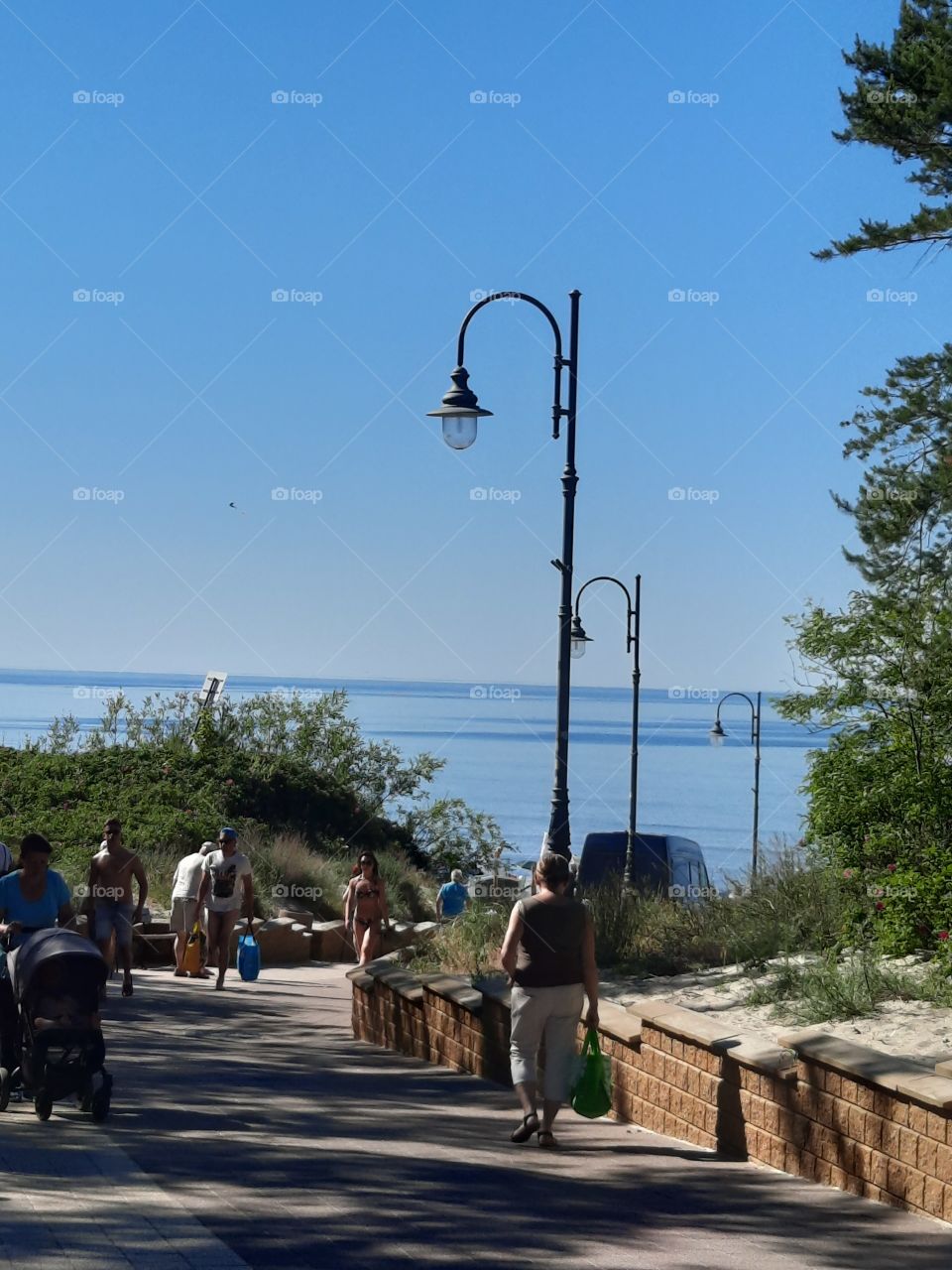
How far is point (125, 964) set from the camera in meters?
16.5

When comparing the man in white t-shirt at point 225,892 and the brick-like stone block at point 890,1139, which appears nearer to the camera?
the brick-like stone block at point 890,1139

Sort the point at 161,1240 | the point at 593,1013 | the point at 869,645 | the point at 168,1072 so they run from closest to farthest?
the point at 161,1240, the point at 593,1013, the point at 168,1072, the point at 869,645

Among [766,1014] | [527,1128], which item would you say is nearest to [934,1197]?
[527,1128]

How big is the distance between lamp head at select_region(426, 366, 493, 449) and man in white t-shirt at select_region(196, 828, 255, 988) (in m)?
5.36

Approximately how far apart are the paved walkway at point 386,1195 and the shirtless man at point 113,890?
214 inches

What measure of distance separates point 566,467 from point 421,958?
16.7ft

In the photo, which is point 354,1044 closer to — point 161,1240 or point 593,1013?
point 593,1013

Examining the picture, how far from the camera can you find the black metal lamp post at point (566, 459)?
48.5 ft

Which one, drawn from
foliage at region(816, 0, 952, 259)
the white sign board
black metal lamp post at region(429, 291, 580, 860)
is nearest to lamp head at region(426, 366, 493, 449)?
black metal lamp post at region(429, 291, 580, 860)

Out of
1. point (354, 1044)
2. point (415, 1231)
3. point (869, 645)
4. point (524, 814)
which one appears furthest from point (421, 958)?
point (524, 814)

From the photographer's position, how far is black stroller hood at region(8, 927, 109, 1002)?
8.76m

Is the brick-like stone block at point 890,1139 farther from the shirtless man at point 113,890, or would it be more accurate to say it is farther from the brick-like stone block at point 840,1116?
the shirtless man at point 113,890

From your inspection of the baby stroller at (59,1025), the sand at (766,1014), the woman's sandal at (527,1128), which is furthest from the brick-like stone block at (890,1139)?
the baby stroller at (59,1025)

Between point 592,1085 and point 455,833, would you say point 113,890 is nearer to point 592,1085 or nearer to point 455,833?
point 592,1085
